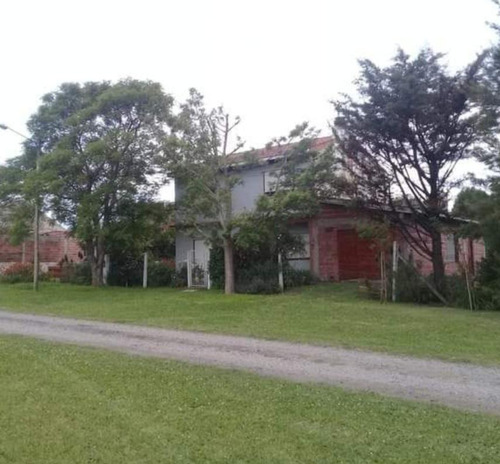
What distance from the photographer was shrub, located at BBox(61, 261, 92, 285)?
27.5m

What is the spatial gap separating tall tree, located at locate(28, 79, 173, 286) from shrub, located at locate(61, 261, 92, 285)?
329 cm

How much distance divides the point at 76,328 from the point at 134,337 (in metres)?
2.12

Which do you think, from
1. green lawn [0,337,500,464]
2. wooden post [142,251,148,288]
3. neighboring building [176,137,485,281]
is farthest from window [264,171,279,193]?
green lawn [0,337,500,464]

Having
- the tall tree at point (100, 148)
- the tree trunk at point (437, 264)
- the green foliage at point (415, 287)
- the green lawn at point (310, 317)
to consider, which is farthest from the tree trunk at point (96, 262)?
the tree trunk at point (437, 264)

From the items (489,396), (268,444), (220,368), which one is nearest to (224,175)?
(220,368)

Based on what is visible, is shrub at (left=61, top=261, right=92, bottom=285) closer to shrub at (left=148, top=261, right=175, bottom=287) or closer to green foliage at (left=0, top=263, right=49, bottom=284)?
green foliage at (left=0, top=263, right=49, bottom=284)

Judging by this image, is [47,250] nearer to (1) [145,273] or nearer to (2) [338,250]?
(1) [145,273]

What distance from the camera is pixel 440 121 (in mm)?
16922

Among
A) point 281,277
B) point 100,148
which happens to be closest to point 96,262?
point 100,148

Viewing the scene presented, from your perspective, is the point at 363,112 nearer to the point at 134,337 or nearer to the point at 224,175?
the point at 224,175

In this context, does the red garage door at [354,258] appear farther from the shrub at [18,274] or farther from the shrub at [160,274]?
the shrub at [18,274]

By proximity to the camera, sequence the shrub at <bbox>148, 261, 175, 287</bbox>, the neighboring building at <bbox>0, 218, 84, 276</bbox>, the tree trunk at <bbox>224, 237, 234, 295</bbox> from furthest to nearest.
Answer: the neighboring building at <bbox>0, 218, 84, 276</bbox>, the shrub at <bbox>148, 261, 175, 287</bbox>, the tree trunk at <bbox>224, 237, 234, 295</bbox>

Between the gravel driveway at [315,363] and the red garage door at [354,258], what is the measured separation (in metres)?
12.2

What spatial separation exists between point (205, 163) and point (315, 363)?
12895mm
